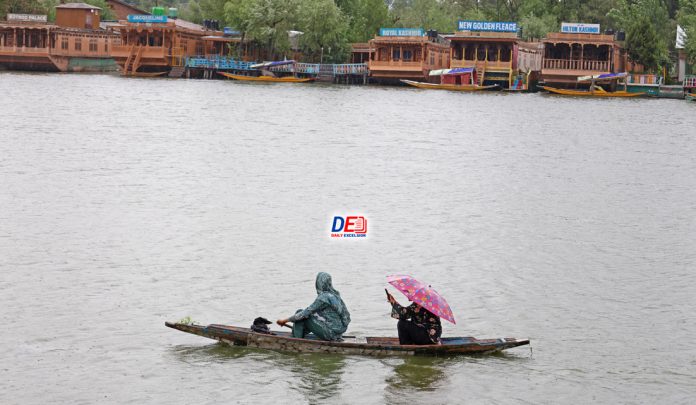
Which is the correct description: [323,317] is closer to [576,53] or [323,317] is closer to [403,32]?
[403,32]

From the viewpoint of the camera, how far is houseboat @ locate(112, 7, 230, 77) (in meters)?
100

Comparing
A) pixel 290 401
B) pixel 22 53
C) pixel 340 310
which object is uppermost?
pixel 22 53

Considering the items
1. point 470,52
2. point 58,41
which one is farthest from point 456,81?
point 58,41

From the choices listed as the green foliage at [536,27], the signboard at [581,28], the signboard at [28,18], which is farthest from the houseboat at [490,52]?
the signboard at [28,18]

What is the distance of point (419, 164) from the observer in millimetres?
42219

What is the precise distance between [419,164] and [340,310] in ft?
88.4

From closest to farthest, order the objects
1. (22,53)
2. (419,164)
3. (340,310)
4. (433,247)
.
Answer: (340,310) < (433,247) < (419,164) < (22,53)

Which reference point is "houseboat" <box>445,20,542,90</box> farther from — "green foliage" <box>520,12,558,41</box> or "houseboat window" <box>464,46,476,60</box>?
"green foliage" <box>520,12,558,41</box>

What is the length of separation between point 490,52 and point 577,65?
7393 millimetres

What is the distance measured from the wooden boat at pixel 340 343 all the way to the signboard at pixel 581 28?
78.9 meters

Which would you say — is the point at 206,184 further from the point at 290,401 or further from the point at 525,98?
the point at 525,98

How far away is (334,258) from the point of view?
23.4m

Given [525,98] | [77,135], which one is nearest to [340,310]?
[77,135]

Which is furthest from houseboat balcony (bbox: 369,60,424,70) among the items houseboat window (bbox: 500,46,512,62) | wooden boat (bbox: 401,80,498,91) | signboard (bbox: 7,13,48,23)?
signboard (bbox: 7,13,48,23)
